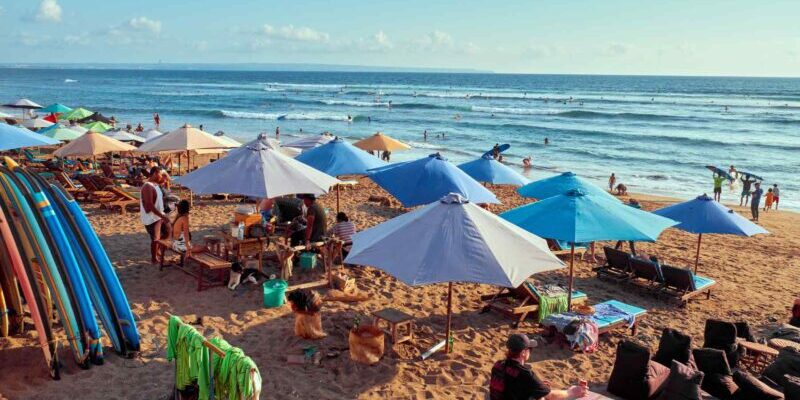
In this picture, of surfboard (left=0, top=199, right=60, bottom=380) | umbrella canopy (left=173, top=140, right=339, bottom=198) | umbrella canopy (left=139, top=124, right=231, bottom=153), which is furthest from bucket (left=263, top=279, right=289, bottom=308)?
umbrella canopy (left=139, top=124, right=231, bottom=153)

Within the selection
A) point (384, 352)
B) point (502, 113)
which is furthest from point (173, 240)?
point (502, 113)

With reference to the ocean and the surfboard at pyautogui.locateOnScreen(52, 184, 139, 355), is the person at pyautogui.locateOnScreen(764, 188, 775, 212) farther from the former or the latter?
the surfboard at pyautogui.locateOnScreen(52, 184, 139, 355)

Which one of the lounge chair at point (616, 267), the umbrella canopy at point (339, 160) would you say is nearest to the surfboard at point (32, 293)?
the umbrella canopy at point (339, 160)

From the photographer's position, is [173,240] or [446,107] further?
[446,107]

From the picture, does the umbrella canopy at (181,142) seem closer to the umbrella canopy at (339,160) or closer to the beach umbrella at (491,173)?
the umbrella canopy at (339,160)

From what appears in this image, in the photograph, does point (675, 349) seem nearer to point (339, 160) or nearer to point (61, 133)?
point (339, 160)

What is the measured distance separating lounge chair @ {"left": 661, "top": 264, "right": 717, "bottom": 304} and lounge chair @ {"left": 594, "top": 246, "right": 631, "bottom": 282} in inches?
26.7

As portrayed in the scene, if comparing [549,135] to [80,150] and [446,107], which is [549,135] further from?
[80,150]

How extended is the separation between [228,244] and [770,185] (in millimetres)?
24286

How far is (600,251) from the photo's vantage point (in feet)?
41.8

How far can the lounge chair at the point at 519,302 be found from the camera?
26.4 ft

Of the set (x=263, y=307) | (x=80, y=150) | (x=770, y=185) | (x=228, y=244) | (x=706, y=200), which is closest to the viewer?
(x=263, y=307)

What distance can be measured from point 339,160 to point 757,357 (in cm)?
735

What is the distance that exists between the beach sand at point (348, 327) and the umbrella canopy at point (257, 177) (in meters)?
1.45
